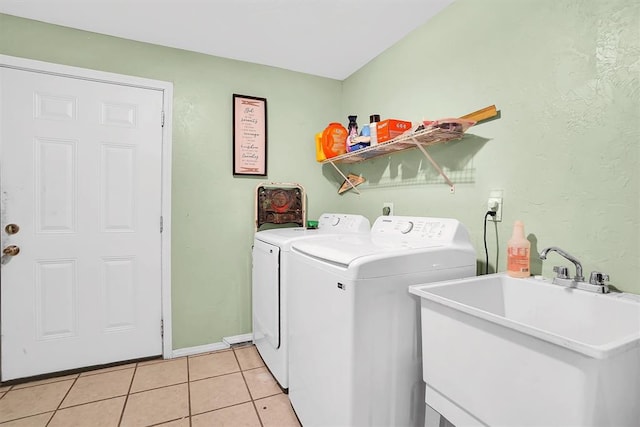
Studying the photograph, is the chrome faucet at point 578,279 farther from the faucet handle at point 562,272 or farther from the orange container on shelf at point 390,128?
the orange container on shelf at point 390,128

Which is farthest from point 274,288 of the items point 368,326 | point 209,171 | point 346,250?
point 209,171

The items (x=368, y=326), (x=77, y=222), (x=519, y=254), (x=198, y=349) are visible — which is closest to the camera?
(x=368, y=326)

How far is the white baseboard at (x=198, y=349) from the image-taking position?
234cm

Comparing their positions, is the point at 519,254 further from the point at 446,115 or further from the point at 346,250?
the point at 446,115

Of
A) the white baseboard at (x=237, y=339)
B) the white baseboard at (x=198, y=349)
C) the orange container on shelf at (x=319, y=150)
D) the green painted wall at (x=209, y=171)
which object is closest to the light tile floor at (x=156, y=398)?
the white baseboard at (x=198, y=349)

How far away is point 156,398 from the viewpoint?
1834 millimetres

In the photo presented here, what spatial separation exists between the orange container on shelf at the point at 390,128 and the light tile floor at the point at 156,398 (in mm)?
1684

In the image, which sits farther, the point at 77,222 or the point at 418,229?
the point at 77,222

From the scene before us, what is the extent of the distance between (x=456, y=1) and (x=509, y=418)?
1974 millimetres

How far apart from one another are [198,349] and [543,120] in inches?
103

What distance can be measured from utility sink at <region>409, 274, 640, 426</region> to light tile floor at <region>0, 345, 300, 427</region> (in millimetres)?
1009

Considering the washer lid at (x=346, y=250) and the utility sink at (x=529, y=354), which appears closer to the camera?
the utility sink at (x=529, y=354)

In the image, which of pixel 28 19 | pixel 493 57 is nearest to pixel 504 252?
pixel 493 57

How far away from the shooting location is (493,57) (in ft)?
5.04
